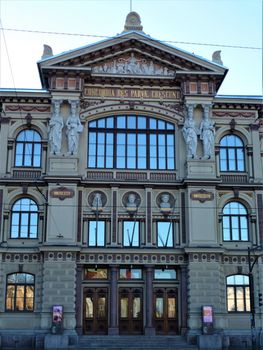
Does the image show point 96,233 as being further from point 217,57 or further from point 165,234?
point 217,57

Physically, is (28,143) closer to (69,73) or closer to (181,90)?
(69,73)

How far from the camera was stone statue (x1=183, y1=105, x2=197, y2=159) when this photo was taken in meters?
38.9

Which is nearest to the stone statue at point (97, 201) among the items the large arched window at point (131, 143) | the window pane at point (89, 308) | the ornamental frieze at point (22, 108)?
the large arched window at point (131, 143)

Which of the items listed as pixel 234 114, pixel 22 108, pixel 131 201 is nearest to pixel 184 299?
pixel 131 201

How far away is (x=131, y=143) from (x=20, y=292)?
40.4 ft

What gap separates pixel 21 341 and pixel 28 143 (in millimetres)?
13001

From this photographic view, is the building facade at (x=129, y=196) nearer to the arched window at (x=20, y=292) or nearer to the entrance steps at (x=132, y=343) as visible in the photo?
the arched window at (x=20, y=292)

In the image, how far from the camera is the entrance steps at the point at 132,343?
3459 cm

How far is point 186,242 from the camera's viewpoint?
37812mm

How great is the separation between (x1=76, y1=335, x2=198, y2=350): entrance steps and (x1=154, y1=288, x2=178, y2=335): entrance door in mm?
919

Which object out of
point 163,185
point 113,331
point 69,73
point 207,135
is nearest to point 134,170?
point 163,185

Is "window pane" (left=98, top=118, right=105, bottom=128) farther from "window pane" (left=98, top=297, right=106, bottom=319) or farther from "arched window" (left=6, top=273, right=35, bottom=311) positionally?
"window pane" (left=98, top=297, right=106, bottom=319)

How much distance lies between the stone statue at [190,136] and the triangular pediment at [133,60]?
348cm

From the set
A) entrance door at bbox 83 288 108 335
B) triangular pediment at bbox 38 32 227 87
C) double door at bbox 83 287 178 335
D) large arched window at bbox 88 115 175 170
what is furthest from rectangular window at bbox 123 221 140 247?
triangular pediment at bbox 38 32 227 87
